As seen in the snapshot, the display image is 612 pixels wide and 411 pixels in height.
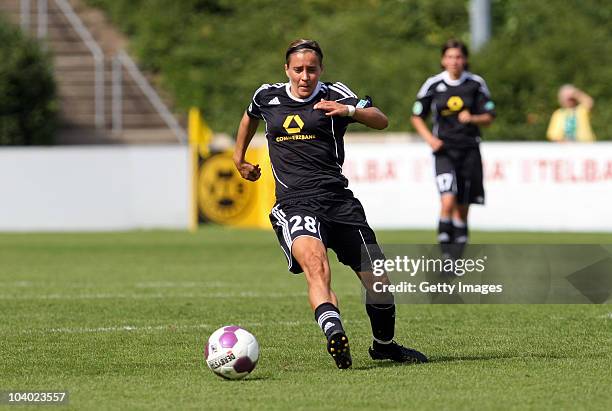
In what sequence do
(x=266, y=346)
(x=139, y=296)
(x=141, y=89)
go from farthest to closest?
(x=141, y=89) → (x=139, y=296) → (x=266, y=346)

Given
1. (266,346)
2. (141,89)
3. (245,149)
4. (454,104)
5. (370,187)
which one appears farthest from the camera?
(141,89)

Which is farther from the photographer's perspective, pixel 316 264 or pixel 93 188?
pixel 93 188

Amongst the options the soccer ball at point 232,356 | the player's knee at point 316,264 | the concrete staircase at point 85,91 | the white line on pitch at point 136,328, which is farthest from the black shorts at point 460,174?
the concrete staircase at point 85,91

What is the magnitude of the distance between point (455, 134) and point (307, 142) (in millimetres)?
6034

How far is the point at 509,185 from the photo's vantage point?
21.1m

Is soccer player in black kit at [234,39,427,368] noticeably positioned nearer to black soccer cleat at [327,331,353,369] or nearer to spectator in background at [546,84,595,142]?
black soccer cleat at [327,331,353,369]

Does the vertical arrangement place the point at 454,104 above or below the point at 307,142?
above

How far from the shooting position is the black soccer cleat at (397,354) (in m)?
7.84

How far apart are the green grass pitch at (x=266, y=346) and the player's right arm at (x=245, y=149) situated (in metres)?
1.07

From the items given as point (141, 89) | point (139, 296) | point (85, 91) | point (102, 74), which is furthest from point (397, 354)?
point (141, 89)

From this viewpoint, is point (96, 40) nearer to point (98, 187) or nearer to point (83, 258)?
point (98, 187)

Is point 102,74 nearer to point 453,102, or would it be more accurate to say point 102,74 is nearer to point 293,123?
point 453,102

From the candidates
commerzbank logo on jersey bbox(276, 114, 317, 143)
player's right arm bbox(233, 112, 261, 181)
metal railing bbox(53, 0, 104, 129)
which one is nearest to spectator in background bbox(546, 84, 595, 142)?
metal railing bbox(53, 0, 104, 129)

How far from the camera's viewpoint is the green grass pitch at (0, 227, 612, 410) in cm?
658
